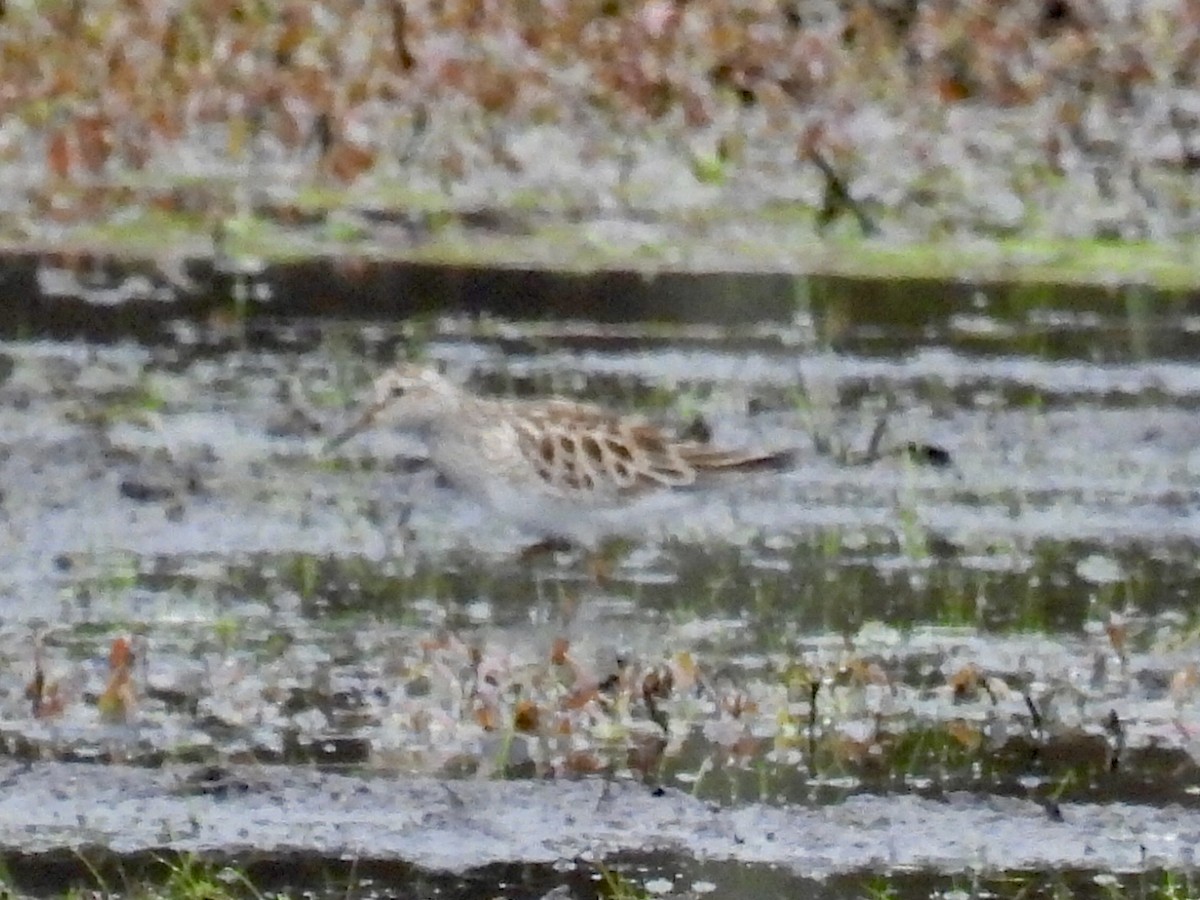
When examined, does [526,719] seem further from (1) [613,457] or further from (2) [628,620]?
(1) [613,457]

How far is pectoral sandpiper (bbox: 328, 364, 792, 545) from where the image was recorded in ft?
29.1

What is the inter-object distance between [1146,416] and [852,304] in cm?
184

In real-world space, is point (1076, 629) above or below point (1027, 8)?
below

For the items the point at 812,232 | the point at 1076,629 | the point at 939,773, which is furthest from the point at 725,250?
the point at 939,773

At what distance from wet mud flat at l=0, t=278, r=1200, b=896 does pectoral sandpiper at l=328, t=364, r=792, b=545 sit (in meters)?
0.14

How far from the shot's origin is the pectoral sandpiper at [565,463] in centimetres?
888

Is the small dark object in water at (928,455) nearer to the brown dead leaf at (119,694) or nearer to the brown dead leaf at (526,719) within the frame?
the brown dead leaf at (526,719)

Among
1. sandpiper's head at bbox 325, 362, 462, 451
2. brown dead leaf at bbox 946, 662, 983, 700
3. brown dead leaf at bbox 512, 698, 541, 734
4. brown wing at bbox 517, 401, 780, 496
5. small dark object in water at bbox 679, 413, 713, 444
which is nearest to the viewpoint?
brown dead leaf at bbox 512, 698, 541, 734

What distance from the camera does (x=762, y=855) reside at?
6297 mm

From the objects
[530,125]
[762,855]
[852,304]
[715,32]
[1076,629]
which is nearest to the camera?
[762,855]

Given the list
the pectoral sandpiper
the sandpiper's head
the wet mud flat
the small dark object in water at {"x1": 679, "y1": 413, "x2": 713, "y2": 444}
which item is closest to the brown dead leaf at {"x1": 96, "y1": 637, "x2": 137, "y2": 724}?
the wet mud flat

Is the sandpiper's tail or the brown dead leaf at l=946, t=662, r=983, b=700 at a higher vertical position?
the sandpiper's tail

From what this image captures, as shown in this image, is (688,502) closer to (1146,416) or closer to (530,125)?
(1146,416)

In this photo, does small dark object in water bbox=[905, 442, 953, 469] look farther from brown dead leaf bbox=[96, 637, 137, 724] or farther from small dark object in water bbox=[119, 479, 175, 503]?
brown dead leaf bbox=[96, 637, 137, 724]
